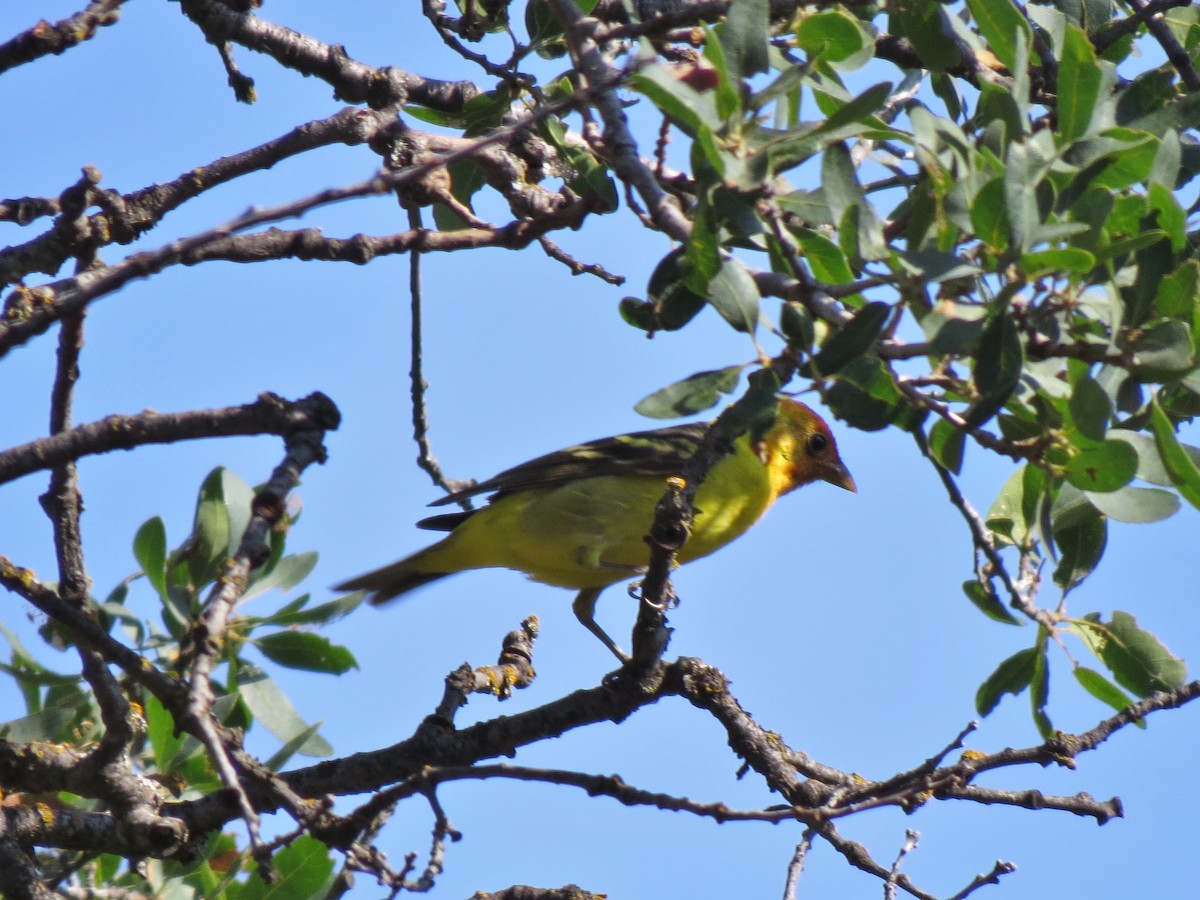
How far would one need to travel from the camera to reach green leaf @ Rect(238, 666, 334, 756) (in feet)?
13.0

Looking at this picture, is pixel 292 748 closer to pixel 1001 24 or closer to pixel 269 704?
pixel 269 704

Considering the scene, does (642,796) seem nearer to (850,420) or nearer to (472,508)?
(850,420)

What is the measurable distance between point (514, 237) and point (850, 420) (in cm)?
153

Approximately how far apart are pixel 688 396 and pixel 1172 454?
1071 mm

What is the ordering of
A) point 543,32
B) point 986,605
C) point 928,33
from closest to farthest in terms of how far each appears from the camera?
point 928,33 → point 986,605 → point 543,32

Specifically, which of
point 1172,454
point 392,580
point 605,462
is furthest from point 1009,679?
point 392,580

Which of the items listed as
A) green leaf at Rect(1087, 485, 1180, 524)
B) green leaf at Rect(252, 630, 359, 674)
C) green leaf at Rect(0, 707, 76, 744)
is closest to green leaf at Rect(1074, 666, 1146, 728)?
green leaf at Rect(1087, 485, 1180, 524)

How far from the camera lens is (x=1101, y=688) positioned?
3600 mm

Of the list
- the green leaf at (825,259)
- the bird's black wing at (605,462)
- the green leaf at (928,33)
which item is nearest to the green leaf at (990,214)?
the green leaf at (825,259)

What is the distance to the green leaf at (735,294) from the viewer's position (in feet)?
8.82

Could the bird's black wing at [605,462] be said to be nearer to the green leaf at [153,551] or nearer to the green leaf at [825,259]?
the green leaf at [153,551]

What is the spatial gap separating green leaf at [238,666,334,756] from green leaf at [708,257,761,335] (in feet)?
6.85

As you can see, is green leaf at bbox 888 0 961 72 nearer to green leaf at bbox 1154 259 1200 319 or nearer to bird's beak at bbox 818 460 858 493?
green leaf at bbox 1154 259 1200 319

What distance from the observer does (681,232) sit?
2783mm
